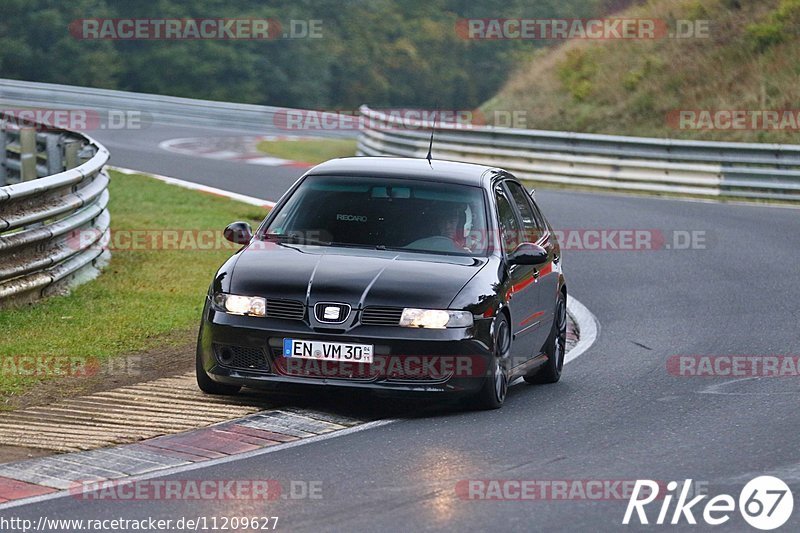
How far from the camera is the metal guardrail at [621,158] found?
2567 cm

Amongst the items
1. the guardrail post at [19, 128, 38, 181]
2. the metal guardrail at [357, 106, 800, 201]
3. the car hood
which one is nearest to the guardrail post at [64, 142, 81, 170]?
the guardrail post at [19, 128, 38, 181]

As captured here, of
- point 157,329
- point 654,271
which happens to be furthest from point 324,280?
point 654,271

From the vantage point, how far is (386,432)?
8.35m

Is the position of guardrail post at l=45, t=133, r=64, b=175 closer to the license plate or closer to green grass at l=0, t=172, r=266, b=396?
green grass at l=0, t=172, r=266, b=396

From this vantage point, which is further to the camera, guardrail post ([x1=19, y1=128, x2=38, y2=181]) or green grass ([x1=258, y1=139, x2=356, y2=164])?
green grass ([x1=258, y1=139, x2=356, y2=164])

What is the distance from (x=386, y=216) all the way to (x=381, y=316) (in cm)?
129

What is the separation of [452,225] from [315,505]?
3620 mm

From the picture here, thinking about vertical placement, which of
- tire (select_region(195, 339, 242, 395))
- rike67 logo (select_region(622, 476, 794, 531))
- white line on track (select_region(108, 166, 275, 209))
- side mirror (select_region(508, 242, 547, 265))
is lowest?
white line on track (select_region(108, 166, 275, 209))

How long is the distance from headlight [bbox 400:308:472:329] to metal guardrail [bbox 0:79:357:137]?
1229 inches

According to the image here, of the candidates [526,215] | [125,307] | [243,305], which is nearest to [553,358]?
[526,215]

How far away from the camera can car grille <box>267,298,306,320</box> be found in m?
8.79

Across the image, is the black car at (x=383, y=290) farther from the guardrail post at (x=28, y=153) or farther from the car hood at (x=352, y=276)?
the guardrail post at (x=28, y=153)

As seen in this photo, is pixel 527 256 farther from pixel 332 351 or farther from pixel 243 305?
pixel 243 305

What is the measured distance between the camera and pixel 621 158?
27375 mm
